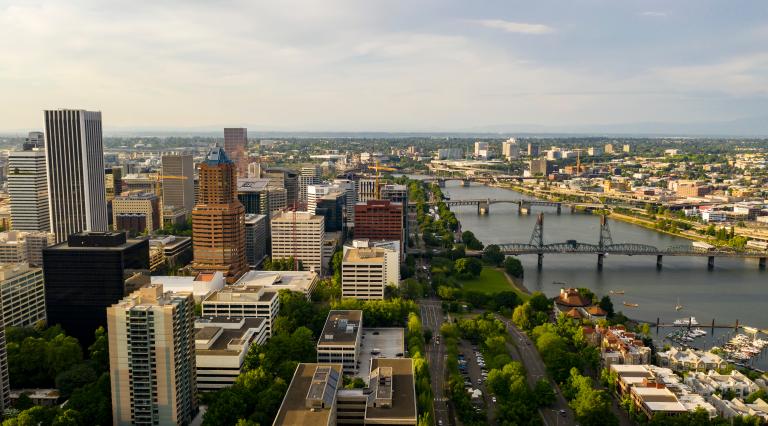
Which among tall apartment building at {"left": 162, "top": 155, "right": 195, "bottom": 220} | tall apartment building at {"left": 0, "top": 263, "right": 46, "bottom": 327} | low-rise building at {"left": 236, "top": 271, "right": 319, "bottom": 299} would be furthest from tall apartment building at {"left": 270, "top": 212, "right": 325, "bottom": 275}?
tall apartment building at {"left": 162, "top": 155, "right": 195, "bottom": 220}

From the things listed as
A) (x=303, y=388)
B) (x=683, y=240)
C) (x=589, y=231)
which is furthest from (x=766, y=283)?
(x=303, y=388)

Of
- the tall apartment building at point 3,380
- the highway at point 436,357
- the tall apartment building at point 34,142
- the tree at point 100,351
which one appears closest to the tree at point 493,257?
the highway at point 436,357

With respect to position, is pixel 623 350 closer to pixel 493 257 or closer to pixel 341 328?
pixel 341 328

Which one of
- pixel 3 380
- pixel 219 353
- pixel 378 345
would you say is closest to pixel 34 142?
pixel 3 380

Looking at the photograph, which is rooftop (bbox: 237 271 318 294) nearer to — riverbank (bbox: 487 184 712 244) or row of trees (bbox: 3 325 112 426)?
row of trees (bbox: 3 325 112 426)

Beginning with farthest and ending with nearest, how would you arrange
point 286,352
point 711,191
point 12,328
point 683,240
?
point 711,191 → point 683,240 → point 12,328 → point 286,352

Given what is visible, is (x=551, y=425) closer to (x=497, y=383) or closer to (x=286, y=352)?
(x=497, y=383)
